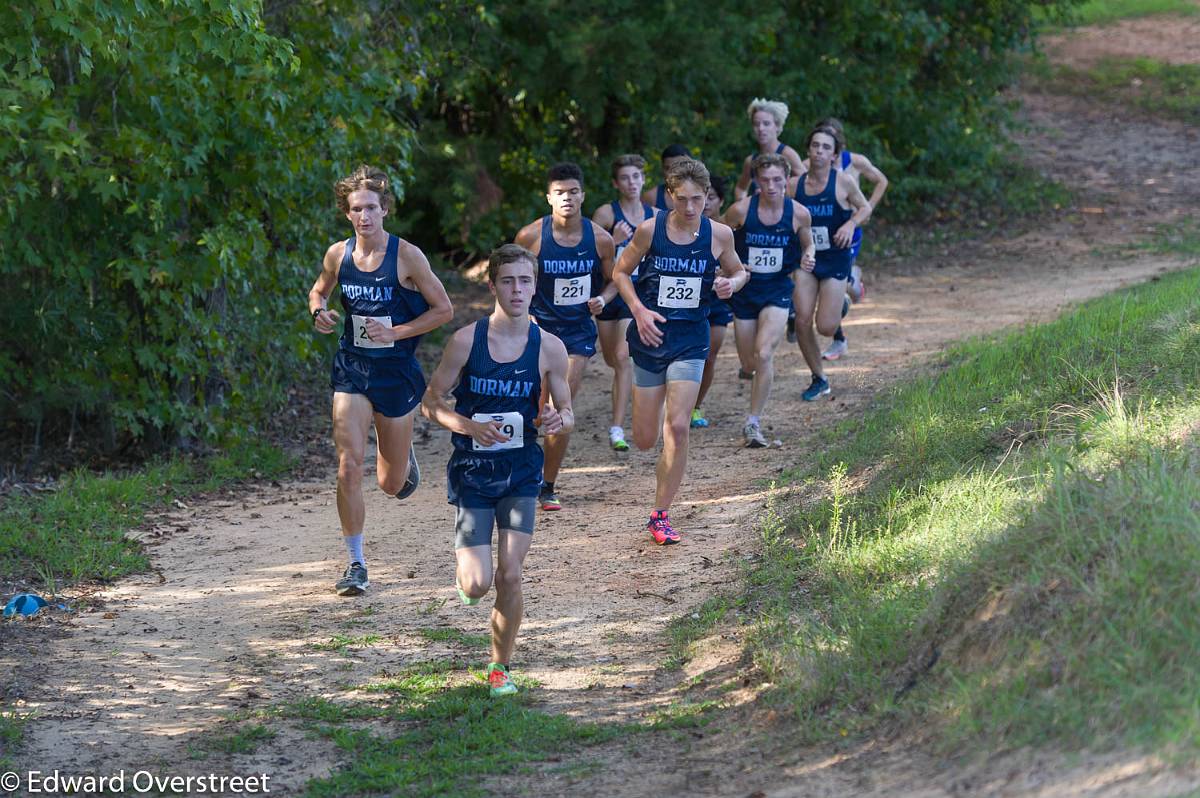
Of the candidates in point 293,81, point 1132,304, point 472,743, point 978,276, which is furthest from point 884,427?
point 978,276

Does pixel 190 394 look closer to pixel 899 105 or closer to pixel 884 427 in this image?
pixel 884 427

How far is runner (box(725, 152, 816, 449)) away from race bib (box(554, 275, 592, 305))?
4.58 feet

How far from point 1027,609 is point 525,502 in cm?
203

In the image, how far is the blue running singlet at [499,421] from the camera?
5781 millimetres

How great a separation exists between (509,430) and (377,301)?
64.5 inches

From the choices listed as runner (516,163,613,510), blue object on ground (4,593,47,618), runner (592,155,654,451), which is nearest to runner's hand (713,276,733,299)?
runner (516,163,613,510)

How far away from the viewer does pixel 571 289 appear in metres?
8.57

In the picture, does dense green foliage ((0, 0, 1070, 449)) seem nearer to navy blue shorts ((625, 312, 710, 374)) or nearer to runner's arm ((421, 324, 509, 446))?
navy blue shorts ((625, 312, 710, 374))

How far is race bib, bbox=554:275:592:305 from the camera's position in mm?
8562

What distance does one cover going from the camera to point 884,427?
343 inches

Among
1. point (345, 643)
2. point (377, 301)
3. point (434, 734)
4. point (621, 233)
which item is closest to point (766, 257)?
point (621, 233)

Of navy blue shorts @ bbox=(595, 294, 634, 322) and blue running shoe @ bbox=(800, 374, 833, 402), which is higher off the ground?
navy blue shorts @ bbox=(595, 294, 634, 322)

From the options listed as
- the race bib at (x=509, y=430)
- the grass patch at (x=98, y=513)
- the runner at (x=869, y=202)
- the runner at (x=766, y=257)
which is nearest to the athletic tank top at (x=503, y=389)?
the race bib at (x=509, y=430)

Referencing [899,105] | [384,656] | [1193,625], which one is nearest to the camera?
[1193,625]
